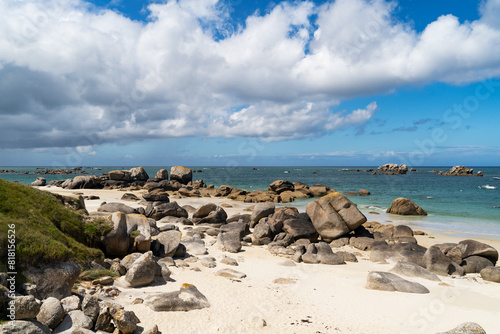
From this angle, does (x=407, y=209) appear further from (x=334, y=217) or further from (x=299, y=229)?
(x=299, y=229)

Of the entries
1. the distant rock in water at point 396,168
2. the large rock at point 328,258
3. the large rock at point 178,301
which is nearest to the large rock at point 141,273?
the large rock at point 178,301

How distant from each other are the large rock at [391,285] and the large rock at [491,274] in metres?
4.38

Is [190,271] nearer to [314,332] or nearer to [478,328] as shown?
[314,332]

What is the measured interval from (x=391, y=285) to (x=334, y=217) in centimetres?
948

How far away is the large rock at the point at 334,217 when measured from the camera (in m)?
20.4

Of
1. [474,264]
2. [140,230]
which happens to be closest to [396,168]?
[474,264]

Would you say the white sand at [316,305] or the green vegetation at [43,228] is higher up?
the green vegetation at [43,228]

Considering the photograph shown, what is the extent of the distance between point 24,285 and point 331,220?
17197 mm

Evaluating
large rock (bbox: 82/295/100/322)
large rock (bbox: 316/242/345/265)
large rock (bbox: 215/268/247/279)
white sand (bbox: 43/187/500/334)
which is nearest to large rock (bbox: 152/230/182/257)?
white sand (bbox: 43/187/500/334)

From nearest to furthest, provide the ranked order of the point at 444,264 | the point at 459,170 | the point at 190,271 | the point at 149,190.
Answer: the point at 190,271 < the point at 444,264 < the point at 149,190 < the point at 459,170

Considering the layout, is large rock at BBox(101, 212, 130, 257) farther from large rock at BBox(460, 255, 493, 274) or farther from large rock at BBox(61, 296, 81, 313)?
large rock at BBox(460, 255, 493, 274)

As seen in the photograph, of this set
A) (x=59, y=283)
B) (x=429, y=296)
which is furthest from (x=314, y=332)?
(x=59, y=283)

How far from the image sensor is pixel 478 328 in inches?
281

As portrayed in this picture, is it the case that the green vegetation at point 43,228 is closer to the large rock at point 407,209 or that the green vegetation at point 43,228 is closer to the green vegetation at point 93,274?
the green vegetation at point 93,274
